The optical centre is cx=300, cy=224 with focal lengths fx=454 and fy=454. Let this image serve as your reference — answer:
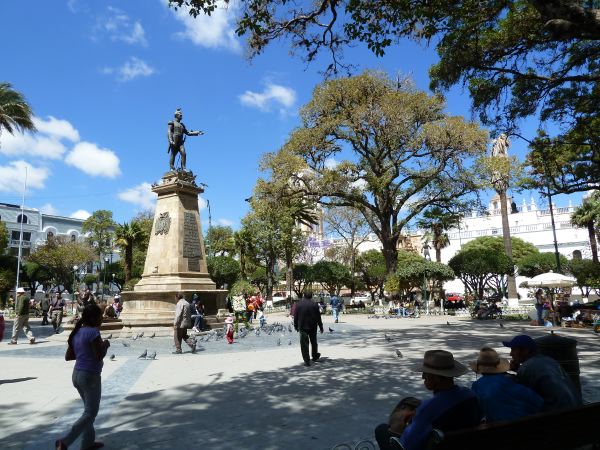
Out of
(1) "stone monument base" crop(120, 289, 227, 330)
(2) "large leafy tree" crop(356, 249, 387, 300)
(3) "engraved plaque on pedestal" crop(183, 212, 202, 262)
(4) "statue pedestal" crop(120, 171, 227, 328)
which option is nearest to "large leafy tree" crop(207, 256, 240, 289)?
(2) "large leafy tree" crop(356, 249, 387, 300)

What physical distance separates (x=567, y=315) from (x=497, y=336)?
644 centimetres

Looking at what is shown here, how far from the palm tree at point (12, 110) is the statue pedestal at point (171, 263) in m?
9.92

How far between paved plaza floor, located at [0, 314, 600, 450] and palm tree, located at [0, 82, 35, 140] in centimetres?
1401

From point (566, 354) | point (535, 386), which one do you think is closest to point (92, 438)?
point (535, 386)

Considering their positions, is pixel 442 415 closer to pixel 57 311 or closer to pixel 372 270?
pixel 57 311

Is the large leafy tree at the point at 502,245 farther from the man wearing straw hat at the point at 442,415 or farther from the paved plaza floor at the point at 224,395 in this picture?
the man wearing straw hat at the point at 442,415

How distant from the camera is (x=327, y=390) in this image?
6.68 metres

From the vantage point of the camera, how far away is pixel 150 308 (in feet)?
50.1

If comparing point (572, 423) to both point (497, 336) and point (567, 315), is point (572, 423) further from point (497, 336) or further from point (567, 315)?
Result: point (567, 315)

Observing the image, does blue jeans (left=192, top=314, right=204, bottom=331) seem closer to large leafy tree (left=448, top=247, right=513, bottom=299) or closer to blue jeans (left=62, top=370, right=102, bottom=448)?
blue jeans (left=62, top=370, right=102, bottom=448)

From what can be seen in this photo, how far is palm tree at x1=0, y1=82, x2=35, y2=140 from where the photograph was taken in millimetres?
21156

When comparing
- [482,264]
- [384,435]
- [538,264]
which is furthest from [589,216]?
[384,435]

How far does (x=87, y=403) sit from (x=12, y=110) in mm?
21781

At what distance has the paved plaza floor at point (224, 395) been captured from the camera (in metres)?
4.69
